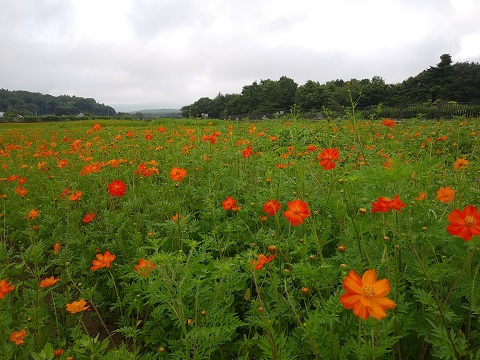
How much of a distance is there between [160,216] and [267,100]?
52017 mm

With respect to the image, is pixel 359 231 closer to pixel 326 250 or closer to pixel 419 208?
pixel 419 208

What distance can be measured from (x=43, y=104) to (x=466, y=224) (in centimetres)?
9286

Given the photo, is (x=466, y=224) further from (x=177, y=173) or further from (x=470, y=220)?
(x=177, y=173)

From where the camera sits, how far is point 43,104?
3051 inches

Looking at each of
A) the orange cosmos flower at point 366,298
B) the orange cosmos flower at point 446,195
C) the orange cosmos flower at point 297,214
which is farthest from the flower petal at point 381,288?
the orange cosmos flower at point 446,195

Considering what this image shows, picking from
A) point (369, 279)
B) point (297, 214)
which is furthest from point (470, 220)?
point (297, 214)

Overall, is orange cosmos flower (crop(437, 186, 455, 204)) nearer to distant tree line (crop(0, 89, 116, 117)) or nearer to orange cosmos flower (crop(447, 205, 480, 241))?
orange cosmos flower (crop(447, 205, 480, 241))

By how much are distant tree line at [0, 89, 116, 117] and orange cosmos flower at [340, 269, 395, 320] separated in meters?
73.1

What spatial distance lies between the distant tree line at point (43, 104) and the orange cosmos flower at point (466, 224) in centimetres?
7305

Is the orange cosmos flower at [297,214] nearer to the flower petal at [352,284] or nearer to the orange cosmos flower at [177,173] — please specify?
the flower petal at [352,284]

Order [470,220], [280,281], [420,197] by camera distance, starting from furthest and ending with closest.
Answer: [420,197] < [280,281] < [470,220]

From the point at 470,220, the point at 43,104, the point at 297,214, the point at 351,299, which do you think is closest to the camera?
the point at 351,299

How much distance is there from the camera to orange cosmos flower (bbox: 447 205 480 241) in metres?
0.88

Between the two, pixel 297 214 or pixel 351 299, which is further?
pixel 297 214
